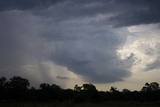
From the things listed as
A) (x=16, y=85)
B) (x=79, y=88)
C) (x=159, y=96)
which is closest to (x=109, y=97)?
(x=79, y=88)

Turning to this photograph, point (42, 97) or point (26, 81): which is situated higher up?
point (26, 81)

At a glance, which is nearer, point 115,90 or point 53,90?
point 53,90

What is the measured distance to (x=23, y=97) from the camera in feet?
351

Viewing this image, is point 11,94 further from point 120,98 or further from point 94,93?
point 120,98

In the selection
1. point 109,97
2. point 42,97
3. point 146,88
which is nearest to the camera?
point 42,97

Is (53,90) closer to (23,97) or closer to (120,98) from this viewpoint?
(23,97)

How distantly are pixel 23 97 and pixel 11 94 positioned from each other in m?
Result: 5.26

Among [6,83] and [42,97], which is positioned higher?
[6,83]

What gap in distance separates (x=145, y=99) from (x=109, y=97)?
15649 mm

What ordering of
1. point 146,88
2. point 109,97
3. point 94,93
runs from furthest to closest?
point 146,88
point 109,97
point 94,93

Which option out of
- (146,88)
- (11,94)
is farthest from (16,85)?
(146,88)

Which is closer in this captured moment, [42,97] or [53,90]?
[42,97]

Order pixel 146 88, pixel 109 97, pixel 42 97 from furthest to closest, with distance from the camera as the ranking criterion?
pixel 146 88 < pixel 109 97 < pixel 42 97

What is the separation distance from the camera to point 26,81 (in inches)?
4400
